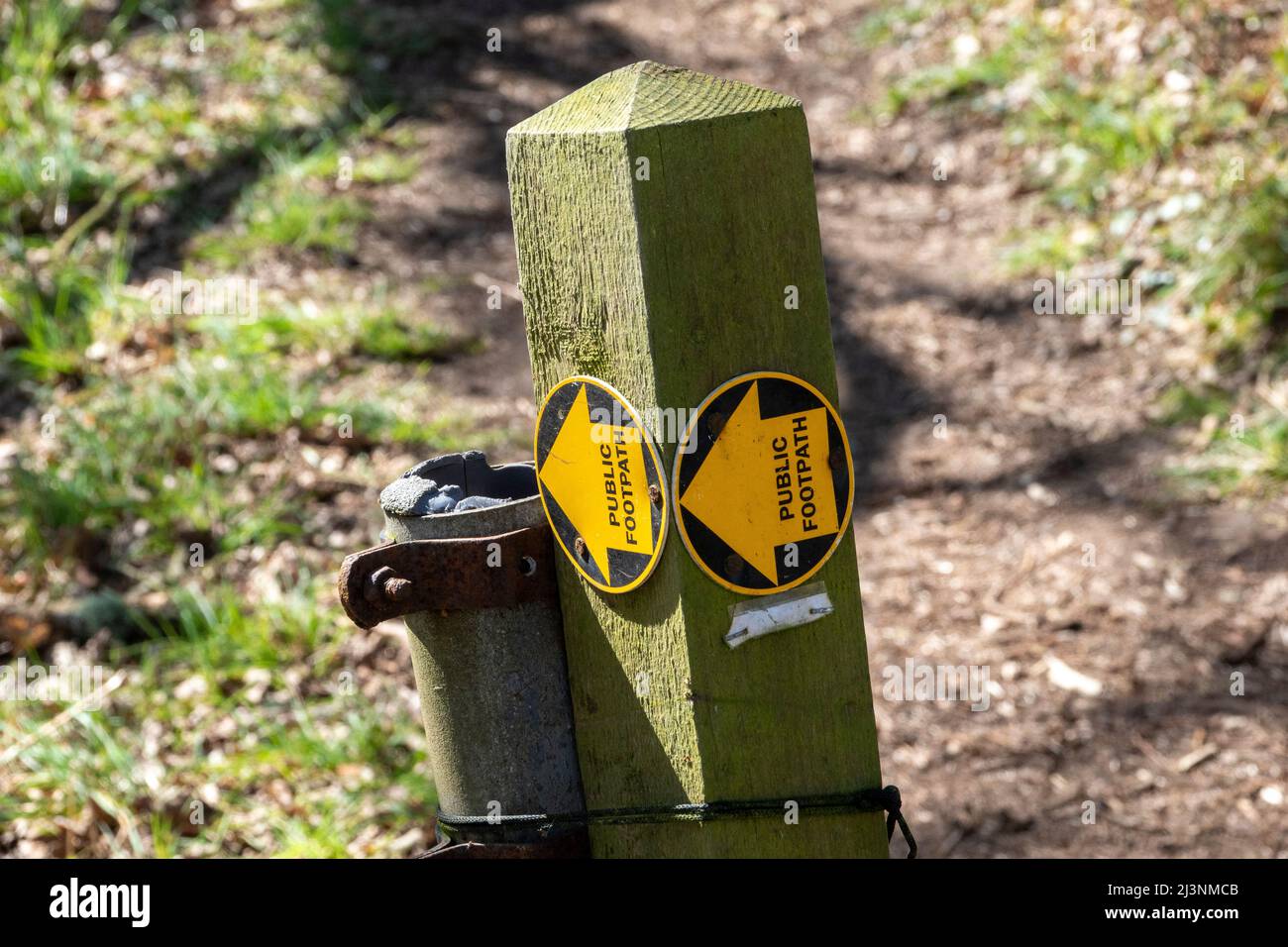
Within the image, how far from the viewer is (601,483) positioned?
1.35 metres

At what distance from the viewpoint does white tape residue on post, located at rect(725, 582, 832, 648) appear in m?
1.33

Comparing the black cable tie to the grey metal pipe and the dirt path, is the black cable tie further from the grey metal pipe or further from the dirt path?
the dirt path

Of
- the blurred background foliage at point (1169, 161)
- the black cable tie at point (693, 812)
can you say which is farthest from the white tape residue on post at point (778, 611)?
the blurred background foliage at point (1169, 161)

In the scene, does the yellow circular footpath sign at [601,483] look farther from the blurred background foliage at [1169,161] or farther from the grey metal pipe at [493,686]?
the blurred background foliage at [1169,161]

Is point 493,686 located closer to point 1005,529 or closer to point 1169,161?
point 1005,529

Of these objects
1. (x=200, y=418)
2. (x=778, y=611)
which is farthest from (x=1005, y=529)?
(x=778, y=611)

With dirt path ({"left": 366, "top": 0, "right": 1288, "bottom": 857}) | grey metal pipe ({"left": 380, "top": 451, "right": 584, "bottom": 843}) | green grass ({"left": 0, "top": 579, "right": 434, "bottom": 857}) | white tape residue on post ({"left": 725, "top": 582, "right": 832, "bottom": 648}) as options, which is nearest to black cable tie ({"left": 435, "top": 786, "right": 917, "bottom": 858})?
grey metal pipe ({"left": 380, "top": 451, "right": 584, "bottom": 843})

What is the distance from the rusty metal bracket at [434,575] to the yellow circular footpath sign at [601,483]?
71 mm

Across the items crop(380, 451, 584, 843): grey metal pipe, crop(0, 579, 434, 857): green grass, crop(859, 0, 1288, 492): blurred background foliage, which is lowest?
crop(0, 579, 434, 857): green grass

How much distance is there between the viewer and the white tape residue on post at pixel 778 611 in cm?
133

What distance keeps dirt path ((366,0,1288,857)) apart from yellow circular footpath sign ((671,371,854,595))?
208 cm

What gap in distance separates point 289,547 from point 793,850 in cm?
308

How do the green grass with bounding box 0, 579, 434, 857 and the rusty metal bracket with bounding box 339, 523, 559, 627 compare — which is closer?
the rusty metal bracket with bounding box 339, 523, 559, 627

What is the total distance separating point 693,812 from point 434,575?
399 millimetres
